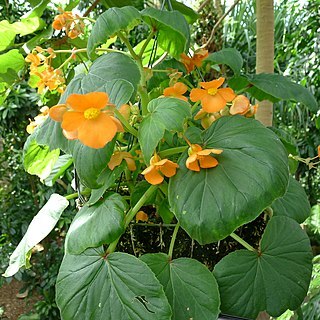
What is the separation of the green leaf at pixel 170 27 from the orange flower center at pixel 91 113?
0.47 feet

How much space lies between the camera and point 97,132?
14.9 inches

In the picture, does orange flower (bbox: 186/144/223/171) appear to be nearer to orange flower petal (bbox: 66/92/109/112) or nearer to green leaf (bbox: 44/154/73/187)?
orange flower petal (bbox: 66/92/109/112)

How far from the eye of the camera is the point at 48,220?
1.81 feet

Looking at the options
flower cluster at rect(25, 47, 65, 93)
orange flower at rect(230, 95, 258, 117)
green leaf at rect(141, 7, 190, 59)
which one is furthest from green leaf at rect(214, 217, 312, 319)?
flower cluster at rect(25, 47, 65, 93)

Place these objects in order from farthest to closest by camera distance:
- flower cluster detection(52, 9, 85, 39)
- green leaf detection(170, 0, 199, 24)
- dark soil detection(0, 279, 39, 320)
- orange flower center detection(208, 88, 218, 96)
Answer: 1. dark soil detection(0, 279, 39, 320)
2. green leaf detection(170, 0, 199, 24)
3. flower cluster detection(52, 9, 85, 39)
4. orange flower center detection(208, 88, 218, 96)

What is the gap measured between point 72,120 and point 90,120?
0.02m

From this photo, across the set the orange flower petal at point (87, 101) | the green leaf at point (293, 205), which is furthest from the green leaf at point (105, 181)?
the green leaf at point (293, 205)

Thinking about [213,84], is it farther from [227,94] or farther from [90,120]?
[90,120]

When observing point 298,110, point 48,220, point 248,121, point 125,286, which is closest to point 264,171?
point 248,121

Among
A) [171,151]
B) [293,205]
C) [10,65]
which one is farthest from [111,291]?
[10,65]

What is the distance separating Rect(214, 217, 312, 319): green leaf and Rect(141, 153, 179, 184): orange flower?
0.11 meters

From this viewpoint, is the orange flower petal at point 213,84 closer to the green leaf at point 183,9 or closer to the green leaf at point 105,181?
the green leaf at point 105,181

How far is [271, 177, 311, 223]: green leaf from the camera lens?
56 centimetres

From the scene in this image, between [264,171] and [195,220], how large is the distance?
0.26 feet
